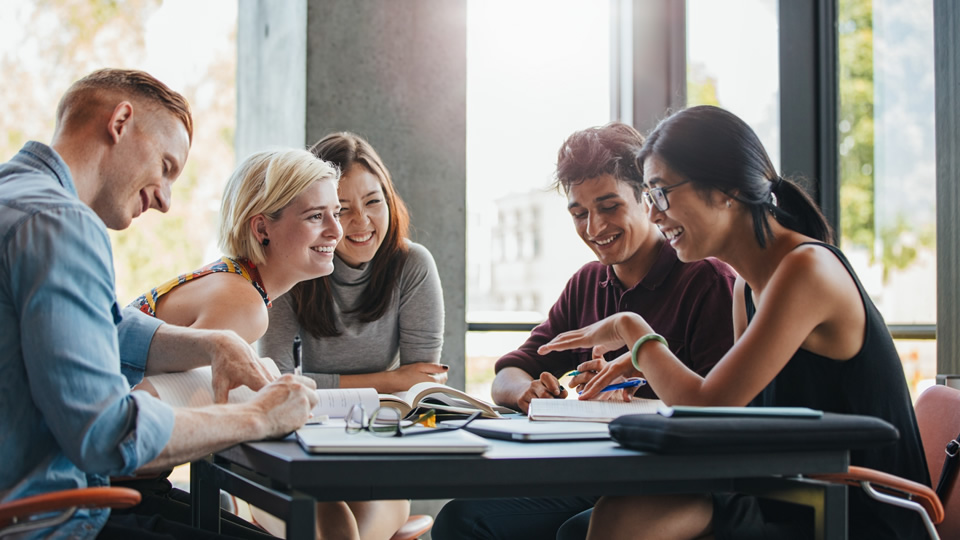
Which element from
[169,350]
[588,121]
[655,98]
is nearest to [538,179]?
[588,121]

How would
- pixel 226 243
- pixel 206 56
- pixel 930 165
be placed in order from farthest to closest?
1. pixel 206 56
2. pixel 930 165
3. pixel 226 243

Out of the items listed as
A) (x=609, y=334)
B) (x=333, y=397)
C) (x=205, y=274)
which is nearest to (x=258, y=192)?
(x=205, y=274)

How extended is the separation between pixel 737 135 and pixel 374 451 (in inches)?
46.6

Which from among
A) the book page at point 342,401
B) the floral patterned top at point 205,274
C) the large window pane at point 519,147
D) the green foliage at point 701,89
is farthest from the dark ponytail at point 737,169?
the green foliage at point 701,89

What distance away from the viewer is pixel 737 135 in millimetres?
1864

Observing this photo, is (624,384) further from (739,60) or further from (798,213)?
(739,60)

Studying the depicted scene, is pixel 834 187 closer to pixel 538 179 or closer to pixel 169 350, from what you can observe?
pixel 538 179

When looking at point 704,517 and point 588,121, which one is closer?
point 704,517

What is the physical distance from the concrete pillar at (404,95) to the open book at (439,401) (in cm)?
189

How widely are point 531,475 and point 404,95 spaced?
302 centimetres

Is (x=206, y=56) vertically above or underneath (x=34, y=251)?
above

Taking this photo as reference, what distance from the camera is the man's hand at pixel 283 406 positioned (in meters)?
1.29

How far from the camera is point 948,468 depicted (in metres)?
1.69

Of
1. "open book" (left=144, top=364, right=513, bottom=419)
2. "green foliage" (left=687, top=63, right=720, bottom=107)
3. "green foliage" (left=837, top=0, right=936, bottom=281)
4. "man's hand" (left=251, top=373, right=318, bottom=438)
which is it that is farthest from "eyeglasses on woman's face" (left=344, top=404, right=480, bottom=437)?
"green foliage" (left=687, top=63, right=720, bottom=107)
